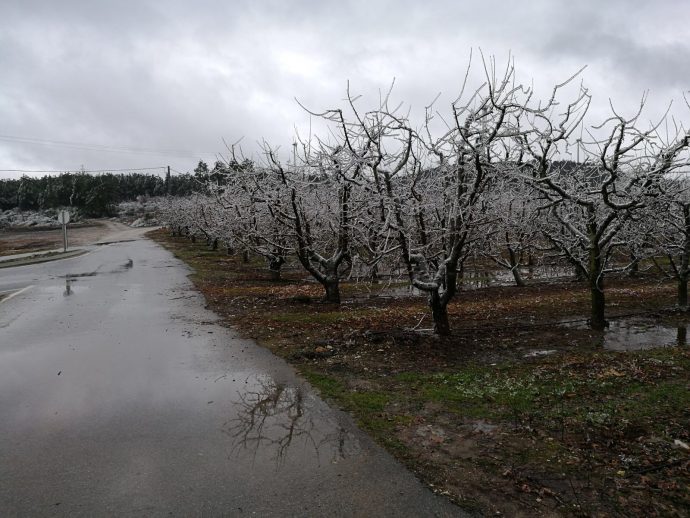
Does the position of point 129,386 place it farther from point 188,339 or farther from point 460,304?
point 460,304

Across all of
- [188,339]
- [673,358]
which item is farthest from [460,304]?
[188,339]

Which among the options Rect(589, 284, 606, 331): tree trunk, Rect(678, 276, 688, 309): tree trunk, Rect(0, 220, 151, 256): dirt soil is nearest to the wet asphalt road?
Rect(589, 284, 606, 331): tree trunk

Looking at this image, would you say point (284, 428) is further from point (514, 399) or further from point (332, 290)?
point (332, 290)

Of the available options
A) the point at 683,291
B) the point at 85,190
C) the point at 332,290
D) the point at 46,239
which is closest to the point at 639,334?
the point at 683,291

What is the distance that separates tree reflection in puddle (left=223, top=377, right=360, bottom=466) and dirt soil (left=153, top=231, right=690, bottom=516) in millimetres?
375

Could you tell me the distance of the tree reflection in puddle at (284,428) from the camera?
4590mm

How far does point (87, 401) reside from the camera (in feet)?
19.3

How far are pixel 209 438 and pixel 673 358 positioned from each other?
687cm

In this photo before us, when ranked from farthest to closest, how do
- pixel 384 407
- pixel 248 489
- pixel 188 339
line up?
pixel 188 339 → pixel 384 407 → pixel 248 489

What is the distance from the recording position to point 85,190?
87.8 meters

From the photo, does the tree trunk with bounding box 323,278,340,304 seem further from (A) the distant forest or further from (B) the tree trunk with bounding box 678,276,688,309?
(A) the distant forest

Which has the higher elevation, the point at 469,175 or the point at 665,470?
the point at 469,175

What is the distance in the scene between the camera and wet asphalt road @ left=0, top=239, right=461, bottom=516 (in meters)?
3.74

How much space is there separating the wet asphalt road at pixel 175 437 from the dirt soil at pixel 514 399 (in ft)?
1.41
